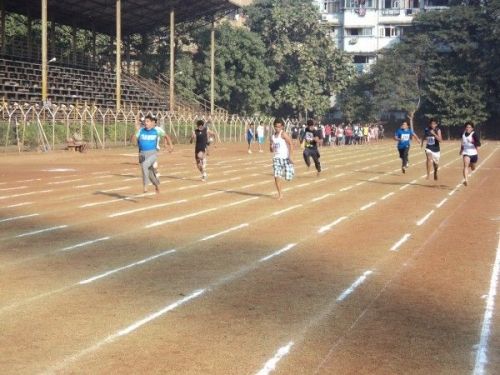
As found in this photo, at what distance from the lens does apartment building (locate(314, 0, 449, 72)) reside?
78312 mm

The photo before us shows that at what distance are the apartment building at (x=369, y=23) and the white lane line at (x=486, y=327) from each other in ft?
233

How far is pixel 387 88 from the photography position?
69.8 meters

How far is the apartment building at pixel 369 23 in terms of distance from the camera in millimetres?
78312

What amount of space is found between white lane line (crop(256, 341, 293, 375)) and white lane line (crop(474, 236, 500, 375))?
1.32m

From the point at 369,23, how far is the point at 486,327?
251 feet

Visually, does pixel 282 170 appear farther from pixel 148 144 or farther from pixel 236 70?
pixel 236 70

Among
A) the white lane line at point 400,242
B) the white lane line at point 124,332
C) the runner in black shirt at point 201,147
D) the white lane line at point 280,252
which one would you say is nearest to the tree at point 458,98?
Result: the runner in black shirt at point 201,147

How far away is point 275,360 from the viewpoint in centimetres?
517

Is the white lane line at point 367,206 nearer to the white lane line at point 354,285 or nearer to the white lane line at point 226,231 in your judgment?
the white lane line at point 226,231

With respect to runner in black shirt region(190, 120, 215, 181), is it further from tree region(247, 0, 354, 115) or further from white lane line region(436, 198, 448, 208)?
tree region(247, 0, 354, 115)

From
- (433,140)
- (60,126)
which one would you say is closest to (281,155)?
(433,140)

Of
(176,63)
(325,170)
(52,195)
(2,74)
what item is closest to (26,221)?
(52,195)

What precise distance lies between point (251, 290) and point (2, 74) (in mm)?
38606

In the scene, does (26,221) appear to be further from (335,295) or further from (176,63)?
(176,63)
